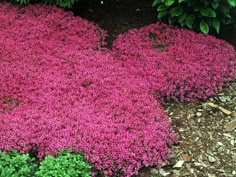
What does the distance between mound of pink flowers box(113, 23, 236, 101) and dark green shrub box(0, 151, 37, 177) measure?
6.86ft

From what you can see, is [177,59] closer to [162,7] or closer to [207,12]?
[207,12]

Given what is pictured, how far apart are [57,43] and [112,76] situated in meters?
1.14

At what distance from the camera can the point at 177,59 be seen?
643 centimetres

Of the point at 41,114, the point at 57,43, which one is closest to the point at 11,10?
the point at 57,43

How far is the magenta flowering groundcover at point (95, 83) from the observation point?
4926 mm

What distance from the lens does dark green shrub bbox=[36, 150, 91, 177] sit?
4363 millimetres

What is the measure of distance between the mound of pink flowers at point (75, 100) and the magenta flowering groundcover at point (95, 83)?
0.04ft

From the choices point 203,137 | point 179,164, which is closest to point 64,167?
point 179,164

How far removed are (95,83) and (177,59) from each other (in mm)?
1337

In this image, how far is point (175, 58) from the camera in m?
6.47

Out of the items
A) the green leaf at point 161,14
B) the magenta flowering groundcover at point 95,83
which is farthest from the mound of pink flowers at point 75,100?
the green leaf at point 161,14

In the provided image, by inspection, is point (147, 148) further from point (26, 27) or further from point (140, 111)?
point (26, 27)

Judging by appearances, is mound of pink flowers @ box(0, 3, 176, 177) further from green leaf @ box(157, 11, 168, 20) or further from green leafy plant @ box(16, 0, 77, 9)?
green leaf @ box(157, 11, 168, 20)

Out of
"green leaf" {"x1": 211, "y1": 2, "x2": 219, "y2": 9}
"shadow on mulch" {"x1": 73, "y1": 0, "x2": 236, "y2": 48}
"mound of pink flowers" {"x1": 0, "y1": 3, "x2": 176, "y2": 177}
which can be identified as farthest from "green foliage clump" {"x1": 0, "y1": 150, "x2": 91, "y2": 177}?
"green leaf" {"x1": 211, "y1": 2, "x2": 219, "y2": 9}
